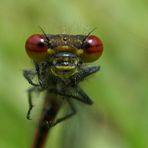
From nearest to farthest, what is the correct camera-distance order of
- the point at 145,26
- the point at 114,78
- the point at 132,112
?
the point at 132,112 → the point at 114,78 → the point at 145,26

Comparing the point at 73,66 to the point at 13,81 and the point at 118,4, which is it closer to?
the point at 13,81

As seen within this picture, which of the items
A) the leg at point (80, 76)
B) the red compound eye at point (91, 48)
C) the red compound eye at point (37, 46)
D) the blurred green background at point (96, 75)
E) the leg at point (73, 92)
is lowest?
the blurred green background at point (96, 75)

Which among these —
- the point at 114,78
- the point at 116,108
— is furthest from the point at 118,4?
the point at 116,108

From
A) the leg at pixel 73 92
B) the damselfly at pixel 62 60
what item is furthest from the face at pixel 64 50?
the leg at pixel 73 92

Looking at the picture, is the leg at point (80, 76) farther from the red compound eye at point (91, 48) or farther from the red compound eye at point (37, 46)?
the red compound eye at point (37, 46)

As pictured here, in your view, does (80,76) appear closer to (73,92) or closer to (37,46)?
(73,92)

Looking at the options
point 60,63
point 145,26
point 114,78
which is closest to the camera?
point 60,63
